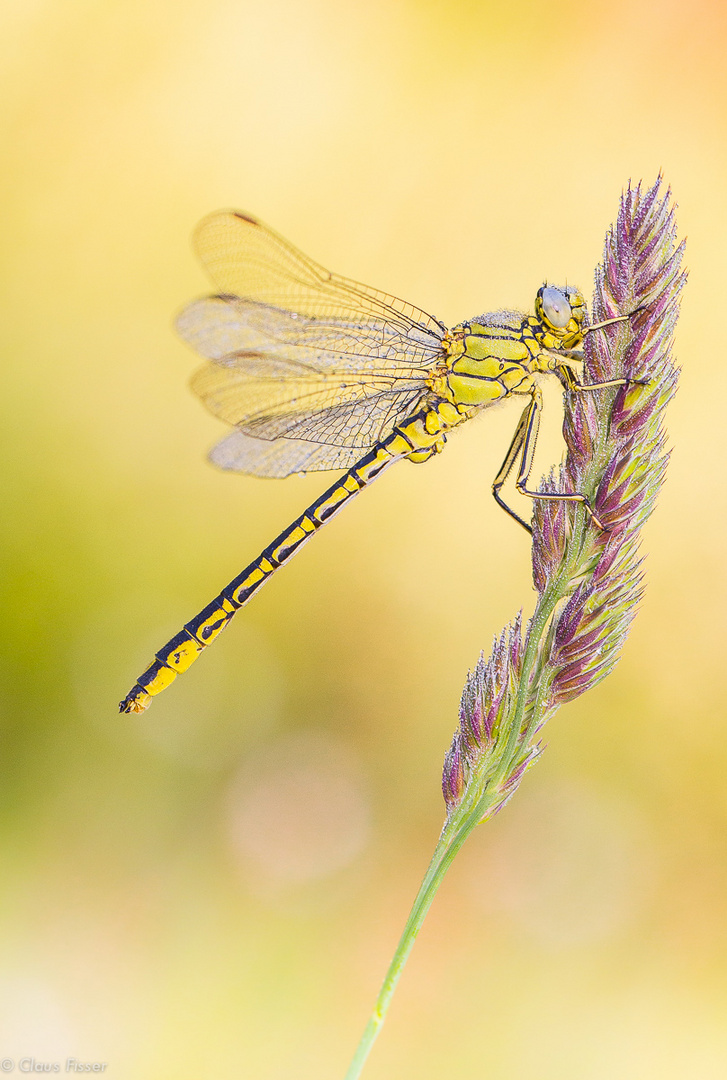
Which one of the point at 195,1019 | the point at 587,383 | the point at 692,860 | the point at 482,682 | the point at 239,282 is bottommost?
the point at 692,860

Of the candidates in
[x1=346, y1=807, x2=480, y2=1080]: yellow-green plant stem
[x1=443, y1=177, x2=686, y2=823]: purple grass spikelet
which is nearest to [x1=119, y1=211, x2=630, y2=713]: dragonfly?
[x1=443, y1=177, x2=686, y2=823]: purple grass spikelet

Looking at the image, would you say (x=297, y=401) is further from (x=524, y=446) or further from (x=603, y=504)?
(x=603, y=504)

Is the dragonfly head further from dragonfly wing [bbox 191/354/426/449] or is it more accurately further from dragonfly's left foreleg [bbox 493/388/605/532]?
dragonfly wing [bbox 191/354/426/449]

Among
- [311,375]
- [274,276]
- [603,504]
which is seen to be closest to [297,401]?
[311,375]

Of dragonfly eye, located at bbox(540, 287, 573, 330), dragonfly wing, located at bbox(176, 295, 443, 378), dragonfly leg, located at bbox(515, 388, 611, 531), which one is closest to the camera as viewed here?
dragonfly leg, located at bbox(515, 388, 611, 531)

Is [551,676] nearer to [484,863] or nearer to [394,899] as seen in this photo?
[484,863]

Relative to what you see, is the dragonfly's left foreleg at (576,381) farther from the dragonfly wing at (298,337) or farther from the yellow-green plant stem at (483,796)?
the dragonfly wing at (298,337)

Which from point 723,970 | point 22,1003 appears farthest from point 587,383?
point 22,1003
